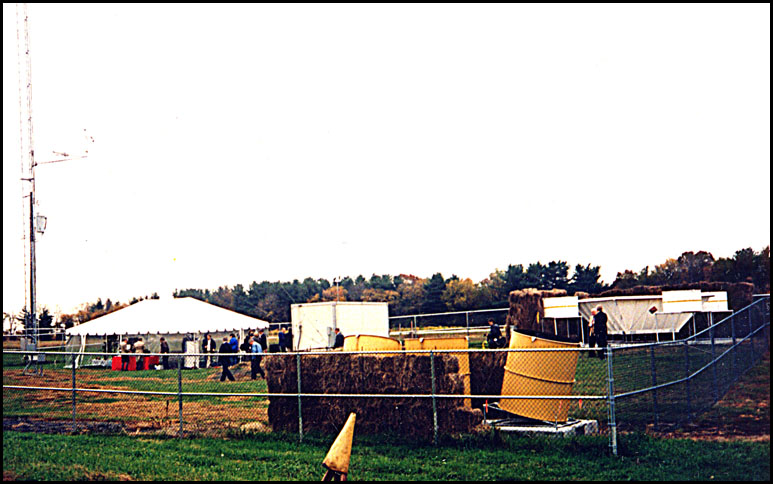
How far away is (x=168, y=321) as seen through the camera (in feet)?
116

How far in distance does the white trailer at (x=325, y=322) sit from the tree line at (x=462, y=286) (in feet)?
18.0

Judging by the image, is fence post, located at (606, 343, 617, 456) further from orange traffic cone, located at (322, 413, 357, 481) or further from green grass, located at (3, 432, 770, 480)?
orange traffic cone, located at (322, 413, 357, 481)

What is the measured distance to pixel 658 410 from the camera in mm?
13648

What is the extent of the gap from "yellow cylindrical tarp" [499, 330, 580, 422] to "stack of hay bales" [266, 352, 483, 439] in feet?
4.02

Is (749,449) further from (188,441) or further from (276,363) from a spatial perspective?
(188,441)

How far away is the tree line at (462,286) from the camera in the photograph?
4991 centimetres

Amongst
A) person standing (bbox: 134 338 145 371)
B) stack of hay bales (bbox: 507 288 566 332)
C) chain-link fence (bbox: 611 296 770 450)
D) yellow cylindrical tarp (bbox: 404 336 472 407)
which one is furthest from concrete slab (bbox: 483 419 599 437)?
person standing (bbox: 134 338 145 371)

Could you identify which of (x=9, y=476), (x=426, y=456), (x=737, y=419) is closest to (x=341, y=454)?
(x=426, y=456)

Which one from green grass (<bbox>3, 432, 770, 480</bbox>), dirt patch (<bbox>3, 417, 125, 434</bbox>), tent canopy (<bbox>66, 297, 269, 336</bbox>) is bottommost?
dirt patch (<bbox>3, 417, 125, 434</bbox>)

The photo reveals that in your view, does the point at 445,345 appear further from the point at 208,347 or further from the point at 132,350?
the point at 132,350

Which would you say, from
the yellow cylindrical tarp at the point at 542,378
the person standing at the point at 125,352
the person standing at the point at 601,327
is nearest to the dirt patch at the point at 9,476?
the yellow cylindrical tarp at the point at 542,378

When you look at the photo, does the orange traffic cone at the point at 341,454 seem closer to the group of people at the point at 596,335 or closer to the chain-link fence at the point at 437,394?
the chain-link fence at the point at 437,394

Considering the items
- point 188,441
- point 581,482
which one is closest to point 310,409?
point 188,441

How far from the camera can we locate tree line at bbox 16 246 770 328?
49.9 meters
